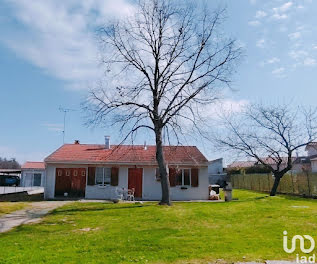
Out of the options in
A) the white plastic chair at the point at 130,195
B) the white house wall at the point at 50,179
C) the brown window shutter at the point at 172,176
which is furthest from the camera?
the brown window shutter at the point at 172,176

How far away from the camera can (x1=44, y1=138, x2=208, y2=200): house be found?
22734 mm

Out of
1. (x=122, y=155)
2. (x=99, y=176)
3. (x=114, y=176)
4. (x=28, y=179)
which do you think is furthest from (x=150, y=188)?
(x=28, y=179)

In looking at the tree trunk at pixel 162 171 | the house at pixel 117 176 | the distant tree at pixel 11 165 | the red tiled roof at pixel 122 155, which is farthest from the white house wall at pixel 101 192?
the distant tree at pixel 11 165

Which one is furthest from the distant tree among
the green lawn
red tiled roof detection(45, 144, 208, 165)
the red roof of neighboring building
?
the green lawn

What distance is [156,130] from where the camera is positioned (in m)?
18.4

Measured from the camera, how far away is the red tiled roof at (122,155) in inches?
907

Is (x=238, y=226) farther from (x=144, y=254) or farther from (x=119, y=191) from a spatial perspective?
(x=119, y=191)

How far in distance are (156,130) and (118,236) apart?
990 centimetres

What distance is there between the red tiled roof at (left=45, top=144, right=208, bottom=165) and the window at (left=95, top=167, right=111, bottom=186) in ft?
2.52

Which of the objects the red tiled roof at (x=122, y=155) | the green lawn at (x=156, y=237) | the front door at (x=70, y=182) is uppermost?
the red tiled roof at (x=122, y=155)

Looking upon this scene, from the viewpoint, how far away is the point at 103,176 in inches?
914

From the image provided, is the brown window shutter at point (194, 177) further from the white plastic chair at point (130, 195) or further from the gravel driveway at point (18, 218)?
the gravel driveway at point (18, 218)

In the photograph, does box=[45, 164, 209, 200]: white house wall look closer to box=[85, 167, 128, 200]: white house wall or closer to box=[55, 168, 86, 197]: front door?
box=[85, 167, 128, 200]: white house wall

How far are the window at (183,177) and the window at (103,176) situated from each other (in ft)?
16.8
